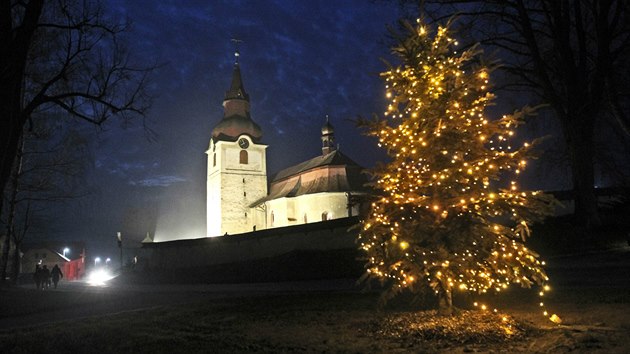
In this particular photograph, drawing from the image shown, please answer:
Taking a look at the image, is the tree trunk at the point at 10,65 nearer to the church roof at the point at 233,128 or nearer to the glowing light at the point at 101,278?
the glowing light at the point at 101,278

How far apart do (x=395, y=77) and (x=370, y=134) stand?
1.09m

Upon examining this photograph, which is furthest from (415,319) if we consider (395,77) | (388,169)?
(395,77)

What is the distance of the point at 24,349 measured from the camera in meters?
6.14

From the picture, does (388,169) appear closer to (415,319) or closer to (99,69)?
(415,319)

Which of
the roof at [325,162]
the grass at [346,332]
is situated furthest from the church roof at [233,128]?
the grass at [346,332]

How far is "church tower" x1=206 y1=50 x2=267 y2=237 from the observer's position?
50969 mm

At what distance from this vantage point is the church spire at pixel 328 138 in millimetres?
53078

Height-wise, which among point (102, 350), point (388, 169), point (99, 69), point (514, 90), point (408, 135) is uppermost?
point (514, 90)

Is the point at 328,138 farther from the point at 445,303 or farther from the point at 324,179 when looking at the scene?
the point at 445,303

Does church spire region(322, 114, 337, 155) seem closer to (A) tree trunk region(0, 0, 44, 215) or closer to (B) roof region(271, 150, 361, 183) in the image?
(B) roof region(271, 150, 361, 183)

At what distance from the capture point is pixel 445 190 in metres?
7.14

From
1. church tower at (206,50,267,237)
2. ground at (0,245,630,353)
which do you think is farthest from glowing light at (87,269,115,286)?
ground at (0,245,630,353)

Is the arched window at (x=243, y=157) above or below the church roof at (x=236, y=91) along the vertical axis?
below

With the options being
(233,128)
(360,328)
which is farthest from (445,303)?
(233,128)
